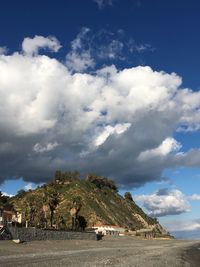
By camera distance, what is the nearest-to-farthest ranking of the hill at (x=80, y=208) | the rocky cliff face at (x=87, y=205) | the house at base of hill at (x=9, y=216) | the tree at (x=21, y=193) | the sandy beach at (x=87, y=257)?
the sandy beach at (x=87, y=257) < the house at base of hill at (x=9, y=216) < the hill at (x=80, y=208) < the rocky cliff face at (x=87, y=205) < the tree at (x=21, y=193)

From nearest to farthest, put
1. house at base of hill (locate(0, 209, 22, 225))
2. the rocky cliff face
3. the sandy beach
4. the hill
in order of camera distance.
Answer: the sandy beach
house at base of hill (locate(0, 209, 22, 225))
the hill
the rocky cliff face

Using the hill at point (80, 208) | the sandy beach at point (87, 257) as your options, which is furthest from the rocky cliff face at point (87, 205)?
the sandy beach at point (87, 257)

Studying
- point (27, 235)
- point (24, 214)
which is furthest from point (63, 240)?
point (24, 214)

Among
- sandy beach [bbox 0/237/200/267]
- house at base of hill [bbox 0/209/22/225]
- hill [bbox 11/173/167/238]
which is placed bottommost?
sandy beach [bbox 0/237/200/267]

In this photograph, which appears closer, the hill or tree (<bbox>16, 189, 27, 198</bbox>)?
the hill

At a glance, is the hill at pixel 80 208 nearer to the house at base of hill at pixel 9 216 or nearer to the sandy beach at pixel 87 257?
the house at base of hill at pixel 9 216

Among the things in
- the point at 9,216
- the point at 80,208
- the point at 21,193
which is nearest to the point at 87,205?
the point at 80,208

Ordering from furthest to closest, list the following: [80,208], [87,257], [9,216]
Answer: [80,208] → [9,216] → [87,257]

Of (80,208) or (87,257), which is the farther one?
(80,208)

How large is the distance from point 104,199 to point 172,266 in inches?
6105

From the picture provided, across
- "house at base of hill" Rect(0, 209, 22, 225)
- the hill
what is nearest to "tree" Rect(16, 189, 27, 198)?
the hill

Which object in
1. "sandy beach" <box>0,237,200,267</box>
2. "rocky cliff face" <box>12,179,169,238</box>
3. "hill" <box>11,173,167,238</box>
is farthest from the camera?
"rocky cliff face" <box>12,179,169,238</box>

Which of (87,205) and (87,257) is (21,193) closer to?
(87,205)

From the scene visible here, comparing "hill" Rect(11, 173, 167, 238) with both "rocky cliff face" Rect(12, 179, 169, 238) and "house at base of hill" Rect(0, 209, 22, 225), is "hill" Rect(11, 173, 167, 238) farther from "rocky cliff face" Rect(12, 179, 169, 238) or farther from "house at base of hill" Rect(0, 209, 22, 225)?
"house at base of hill" Rect(0, 209, 22, 225)
